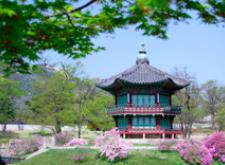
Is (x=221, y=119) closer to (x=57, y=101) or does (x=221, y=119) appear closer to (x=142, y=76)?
(x=57, y=101)

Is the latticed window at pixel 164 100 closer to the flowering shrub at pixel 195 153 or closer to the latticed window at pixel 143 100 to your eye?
the latticed window at pixel 143 100

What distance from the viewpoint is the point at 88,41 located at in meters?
5.11

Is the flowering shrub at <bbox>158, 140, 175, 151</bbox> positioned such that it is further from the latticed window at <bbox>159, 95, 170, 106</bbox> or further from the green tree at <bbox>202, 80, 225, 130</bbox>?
the green tree at <bbox>202, 80, 225, 130</bbox>

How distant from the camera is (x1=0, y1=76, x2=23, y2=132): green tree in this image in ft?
124

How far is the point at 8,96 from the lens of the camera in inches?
1540

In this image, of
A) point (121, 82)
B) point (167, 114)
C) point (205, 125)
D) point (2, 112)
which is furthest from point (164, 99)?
point (205, 125)

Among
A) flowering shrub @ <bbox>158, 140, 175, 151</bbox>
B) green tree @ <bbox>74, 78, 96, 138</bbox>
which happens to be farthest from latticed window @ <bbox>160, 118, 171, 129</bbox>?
green tree @ <bbox>74, 78, 96, 138</bbox>

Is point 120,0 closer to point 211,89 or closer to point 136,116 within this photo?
point 136,116

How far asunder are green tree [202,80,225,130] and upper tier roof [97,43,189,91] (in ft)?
64.2

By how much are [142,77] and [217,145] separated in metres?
8.28

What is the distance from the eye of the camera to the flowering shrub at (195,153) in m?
21.6

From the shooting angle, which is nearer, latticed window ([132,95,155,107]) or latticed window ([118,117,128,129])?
latticed window ([132,95,155,107])

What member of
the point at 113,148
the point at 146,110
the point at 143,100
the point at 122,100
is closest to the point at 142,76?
the point at 143,100

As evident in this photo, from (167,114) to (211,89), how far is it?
22.5 meters
